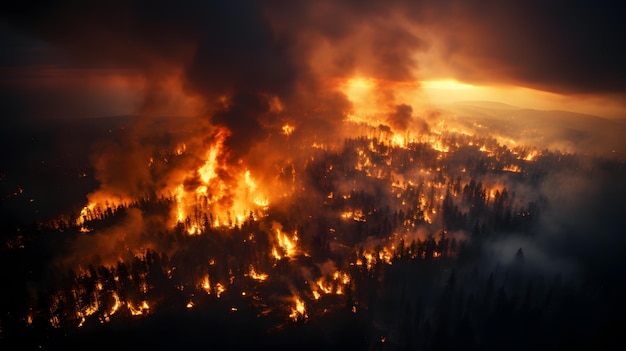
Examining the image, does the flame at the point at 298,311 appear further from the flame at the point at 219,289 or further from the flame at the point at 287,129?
the flame at the point at 287,129

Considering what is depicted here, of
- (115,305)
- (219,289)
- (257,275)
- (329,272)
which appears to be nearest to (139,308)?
(115,305)

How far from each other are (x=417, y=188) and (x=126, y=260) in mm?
100809

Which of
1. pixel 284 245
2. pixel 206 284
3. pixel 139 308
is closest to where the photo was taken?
pixel 139 308

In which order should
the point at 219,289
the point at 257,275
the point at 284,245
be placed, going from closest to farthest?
1. the point at 219,289
2. the point at 257,275
3. the point at 284,245

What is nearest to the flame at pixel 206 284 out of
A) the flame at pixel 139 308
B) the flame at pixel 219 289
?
the flame at pixel 219 289

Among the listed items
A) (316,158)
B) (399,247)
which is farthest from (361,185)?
(399,247)

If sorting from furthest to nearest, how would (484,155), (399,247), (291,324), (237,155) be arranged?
1. (484,155)
2. (237,155)
3. (399,247)
4. (291,324)

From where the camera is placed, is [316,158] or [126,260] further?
[316,158]

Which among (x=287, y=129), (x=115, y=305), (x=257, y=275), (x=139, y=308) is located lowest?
(x=115, y=305)

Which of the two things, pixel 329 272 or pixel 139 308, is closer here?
pixel 139 308

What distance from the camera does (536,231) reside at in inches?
3812

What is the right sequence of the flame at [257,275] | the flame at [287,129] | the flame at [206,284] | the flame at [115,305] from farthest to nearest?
the flame at [287,129] < the flame at [257,275] < the flame at [206,284] < the flame at [115,305]

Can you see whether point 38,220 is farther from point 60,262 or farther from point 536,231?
point 536,231

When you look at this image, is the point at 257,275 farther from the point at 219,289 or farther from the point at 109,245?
the point at 109,245
